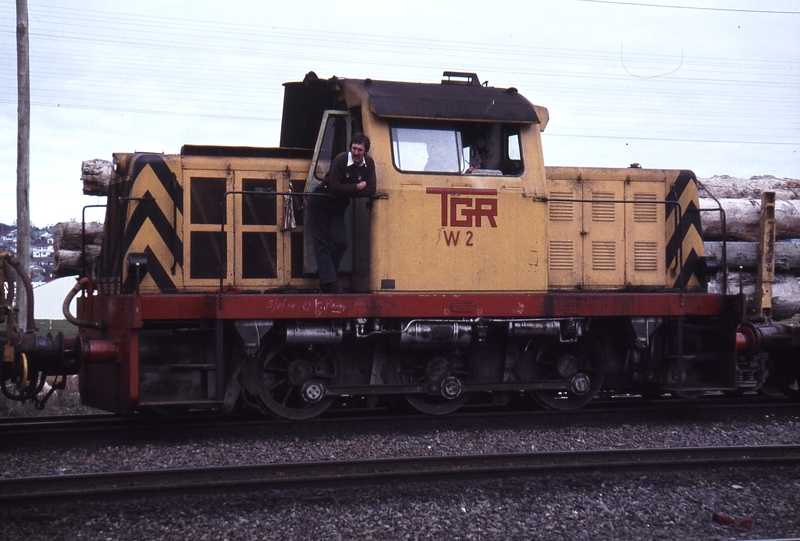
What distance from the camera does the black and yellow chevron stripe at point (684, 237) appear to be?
891cm

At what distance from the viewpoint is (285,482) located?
5621 mm

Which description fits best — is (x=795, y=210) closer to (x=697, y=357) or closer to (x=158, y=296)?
(x=697, y=357)

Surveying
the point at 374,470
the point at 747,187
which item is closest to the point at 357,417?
the point at 374,470

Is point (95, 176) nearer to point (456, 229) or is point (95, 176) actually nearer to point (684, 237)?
point (456, 229)

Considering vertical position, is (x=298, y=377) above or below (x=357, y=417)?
above

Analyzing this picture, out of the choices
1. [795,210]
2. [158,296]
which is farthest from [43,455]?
[795,210]

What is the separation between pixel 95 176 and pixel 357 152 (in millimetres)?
4524

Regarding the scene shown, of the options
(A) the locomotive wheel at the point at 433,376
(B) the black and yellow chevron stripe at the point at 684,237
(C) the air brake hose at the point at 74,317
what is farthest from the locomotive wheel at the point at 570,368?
(C) the air brake hose at the point at 74,317

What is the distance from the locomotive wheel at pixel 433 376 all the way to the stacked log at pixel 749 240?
5.04 meters

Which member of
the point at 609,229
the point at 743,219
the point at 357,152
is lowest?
the point at 609,229

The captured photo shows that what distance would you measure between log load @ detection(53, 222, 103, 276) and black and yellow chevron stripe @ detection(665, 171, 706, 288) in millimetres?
7123

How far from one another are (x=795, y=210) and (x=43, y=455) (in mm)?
10586

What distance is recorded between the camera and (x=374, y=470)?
6.05 meters

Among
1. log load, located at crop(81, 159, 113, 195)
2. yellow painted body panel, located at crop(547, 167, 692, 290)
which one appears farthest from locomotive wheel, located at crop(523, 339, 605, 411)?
log load, located at crop(81, 159, 113, 195)
